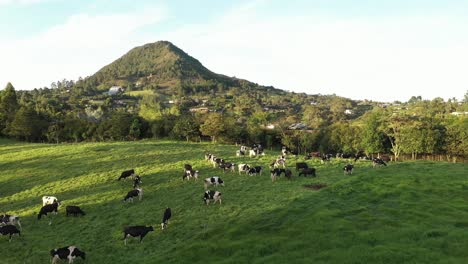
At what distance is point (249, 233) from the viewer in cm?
2427

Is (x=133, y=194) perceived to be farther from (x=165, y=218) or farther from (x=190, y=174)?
(x=165, y=218)

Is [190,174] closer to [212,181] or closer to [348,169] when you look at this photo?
[212,181]

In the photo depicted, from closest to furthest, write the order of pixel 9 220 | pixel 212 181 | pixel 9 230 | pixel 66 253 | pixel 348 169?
pixel 66 253 < pixel 9 230 < pixel 9 220 < pixel 212 181 < pixel 348 169

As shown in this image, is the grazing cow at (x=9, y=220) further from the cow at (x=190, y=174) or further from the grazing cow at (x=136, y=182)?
the cow at (x=190, y=174)

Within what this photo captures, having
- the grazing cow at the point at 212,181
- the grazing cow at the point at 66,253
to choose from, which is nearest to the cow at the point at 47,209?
the grazing cow at the point at 66,253

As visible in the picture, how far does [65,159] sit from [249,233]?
43236 millimetres

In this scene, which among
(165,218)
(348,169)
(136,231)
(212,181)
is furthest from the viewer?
(348,169)

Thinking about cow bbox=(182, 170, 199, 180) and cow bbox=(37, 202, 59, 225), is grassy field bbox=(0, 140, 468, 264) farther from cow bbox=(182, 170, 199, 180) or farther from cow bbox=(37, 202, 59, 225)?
cow bbox=(182, 170, 199, 180)

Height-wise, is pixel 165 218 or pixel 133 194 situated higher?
pixel 133 194

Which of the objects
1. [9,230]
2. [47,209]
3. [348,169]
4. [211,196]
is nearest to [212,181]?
[211,196]

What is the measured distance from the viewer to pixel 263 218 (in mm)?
26281

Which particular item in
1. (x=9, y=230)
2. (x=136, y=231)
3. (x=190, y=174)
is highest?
(x=190, y=174)

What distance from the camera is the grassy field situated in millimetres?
20734

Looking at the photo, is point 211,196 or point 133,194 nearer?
point 211,196
